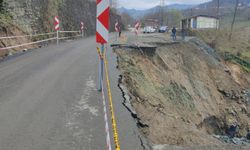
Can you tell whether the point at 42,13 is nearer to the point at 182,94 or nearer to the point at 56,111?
the point at 182,94

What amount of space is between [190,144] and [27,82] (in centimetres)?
586

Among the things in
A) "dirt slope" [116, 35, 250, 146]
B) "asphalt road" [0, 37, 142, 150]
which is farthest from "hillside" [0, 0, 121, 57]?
"asphalt road" [0, 37, 142, 150]

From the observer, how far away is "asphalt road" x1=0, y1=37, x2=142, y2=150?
20.1 feet

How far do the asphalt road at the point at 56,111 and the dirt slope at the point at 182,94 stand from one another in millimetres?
853

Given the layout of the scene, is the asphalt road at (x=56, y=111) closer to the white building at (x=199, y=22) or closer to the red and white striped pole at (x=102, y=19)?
the red and white striped pole at (x=102, y=19)

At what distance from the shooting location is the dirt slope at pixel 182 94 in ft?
27.0

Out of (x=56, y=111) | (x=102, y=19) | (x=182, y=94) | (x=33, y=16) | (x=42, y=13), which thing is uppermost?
(x=42, y=13)

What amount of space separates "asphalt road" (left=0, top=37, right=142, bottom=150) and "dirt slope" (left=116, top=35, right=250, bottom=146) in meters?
0.85

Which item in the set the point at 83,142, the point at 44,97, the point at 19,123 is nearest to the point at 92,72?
the point at 44,97

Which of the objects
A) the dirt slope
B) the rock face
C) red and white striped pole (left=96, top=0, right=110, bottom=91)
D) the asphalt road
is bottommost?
the dirt slope

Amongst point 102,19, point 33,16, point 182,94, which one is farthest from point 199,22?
point 102,19

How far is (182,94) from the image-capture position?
→ 19297 mm

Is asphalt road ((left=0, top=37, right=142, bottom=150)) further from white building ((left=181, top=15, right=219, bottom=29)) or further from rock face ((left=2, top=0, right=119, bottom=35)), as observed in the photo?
white building ((left=181, top=15, right=219, bottom=29))

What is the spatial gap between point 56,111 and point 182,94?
12.4 meters
